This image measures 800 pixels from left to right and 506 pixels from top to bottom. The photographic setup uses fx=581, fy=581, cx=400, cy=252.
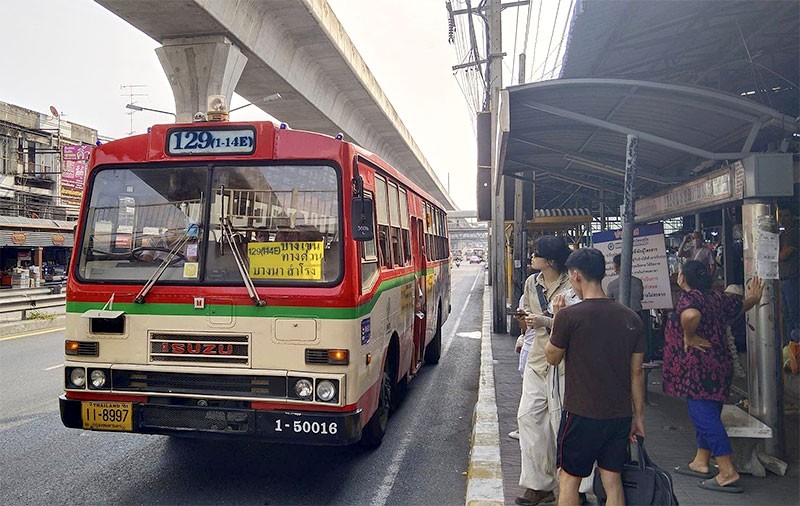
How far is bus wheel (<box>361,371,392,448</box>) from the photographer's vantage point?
18.4 feet

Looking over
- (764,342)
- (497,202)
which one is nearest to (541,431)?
(764,342)

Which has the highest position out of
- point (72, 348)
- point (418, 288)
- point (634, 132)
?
point (634, 132)

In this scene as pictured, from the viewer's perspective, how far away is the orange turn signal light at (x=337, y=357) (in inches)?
168

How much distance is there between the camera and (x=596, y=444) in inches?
128

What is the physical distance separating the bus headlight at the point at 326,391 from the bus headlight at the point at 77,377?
1.89m

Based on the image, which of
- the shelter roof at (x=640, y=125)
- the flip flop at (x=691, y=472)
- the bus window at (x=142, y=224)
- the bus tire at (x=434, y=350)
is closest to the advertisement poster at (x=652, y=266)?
the shelter roof at (x=640, y=125)

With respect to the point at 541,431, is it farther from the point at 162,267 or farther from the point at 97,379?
the point at 97,379

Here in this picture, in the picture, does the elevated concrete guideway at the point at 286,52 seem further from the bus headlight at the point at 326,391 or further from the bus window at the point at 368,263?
the bus headlight at the point at 326,391

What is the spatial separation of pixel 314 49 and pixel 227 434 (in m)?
12.8

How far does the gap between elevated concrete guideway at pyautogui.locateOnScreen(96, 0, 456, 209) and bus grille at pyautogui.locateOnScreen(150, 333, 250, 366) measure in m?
8.54

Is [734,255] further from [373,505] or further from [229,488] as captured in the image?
[229,488]

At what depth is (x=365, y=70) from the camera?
18.8m

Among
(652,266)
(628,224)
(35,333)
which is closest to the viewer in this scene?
(628,224)

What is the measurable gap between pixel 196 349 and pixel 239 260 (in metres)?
0.75
